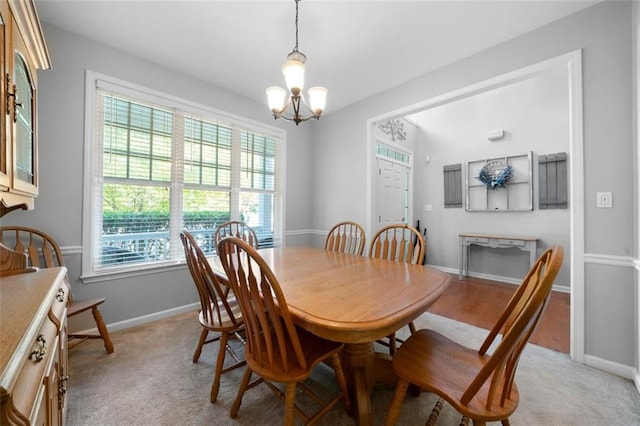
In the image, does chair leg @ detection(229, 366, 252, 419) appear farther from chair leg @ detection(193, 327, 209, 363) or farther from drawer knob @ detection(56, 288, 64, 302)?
drawer knob @ detection(56, 288, 64, 302)

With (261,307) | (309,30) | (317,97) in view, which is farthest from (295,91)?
(261,307)

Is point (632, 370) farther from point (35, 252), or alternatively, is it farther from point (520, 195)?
point (35, 252)

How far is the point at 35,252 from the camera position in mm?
1786

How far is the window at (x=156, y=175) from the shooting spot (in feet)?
7.29

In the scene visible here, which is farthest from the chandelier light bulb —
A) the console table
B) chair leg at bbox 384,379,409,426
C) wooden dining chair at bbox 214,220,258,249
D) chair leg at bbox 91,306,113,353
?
the console table

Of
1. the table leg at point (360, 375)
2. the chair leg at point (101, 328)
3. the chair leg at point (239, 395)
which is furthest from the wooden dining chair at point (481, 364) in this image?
the chair leg at point (101, 328)

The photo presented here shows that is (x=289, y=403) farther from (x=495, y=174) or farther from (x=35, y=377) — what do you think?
(x=495, y=174)

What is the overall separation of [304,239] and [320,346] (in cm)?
275

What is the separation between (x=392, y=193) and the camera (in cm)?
428

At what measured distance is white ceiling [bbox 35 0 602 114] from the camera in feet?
5.98

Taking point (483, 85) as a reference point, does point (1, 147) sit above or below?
below

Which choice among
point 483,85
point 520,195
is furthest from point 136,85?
point 520,195

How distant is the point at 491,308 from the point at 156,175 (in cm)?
391

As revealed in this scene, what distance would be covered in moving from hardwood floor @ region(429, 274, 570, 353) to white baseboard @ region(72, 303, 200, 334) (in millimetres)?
2637
